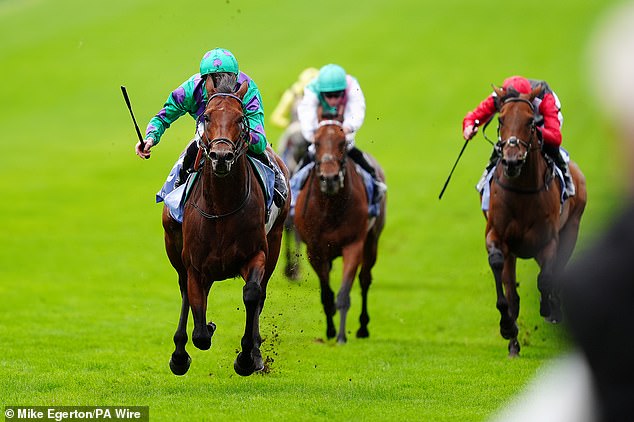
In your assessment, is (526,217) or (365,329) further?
(365,329)

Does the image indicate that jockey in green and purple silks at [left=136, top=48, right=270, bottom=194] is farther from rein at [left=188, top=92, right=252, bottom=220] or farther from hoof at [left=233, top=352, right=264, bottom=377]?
hoof at [left=233, top=352, right=264, bottom=377]

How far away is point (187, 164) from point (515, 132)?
9.30ft

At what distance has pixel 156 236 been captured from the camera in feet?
73.3

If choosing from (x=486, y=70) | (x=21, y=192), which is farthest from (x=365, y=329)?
(x=486, y=70)

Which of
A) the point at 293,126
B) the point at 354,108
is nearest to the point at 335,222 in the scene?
the point at 354,108

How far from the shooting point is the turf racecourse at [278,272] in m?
8.81

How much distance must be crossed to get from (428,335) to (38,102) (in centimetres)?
2942

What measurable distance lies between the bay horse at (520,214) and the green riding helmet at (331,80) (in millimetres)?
2197

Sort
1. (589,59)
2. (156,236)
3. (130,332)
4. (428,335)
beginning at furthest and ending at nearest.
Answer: (156,236), (428,335), (130,332), (589,59)

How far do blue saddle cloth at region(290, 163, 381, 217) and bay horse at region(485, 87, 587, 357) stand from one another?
197 centimetres

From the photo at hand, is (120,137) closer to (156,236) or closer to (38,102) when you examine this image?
(38,102)

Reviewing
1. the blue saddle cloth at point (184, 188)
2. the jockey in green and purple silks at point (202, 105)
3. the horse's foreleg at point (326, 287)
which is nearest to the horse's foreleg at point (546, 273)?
the horse's foreleg at point (326, 287)

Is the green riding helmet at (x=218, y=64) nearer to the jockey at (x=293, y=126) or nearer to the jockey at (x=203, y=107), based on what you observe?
the jockey at (x=203, y=107)

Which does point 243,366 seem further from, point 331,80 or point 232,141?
point 331,80
